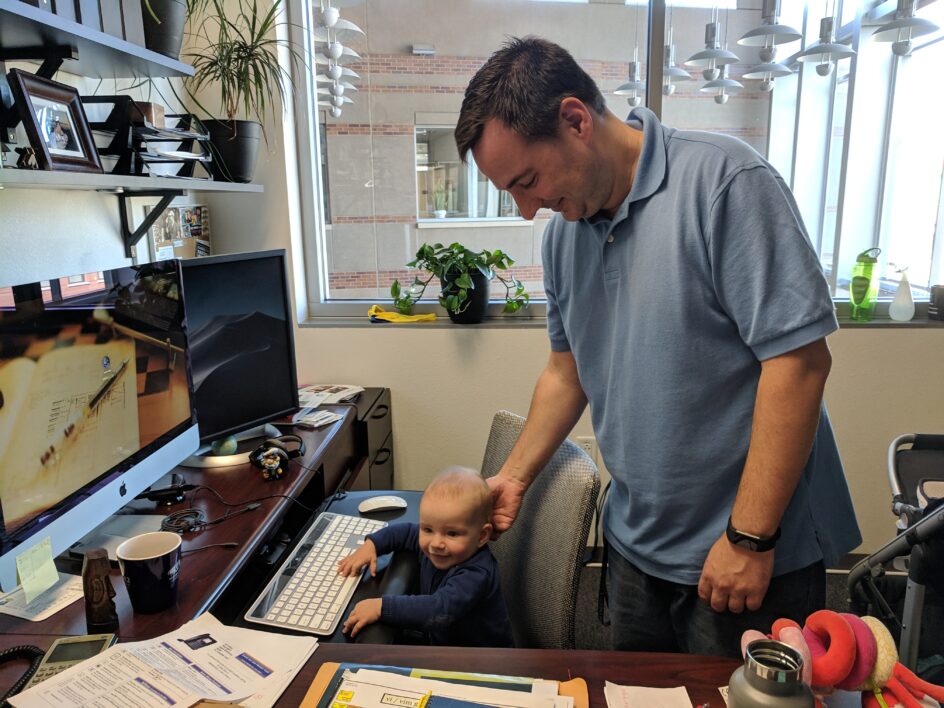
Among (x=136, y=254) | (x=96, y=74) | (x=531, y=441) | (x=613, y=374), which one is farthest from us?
(x=136, y=254)

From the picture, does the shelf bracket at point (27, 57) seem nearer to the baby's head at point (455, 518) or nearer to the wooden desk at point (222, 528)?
the wooden desk at point (222, 528)

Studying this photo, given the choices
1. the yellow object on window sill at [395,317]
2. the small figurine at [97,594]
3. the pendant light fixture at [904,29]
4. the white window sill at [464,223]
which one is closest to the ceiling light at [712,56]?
the pendant light fixture at [904,29]

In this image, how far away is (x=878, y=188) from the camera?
3039mm

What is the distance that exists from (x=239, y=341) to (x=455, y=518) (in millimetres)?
936

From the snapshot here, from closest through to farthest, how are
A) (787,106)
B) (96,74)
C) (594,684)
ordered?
1. (594,684)
2. (96,74)
3. (787,106)

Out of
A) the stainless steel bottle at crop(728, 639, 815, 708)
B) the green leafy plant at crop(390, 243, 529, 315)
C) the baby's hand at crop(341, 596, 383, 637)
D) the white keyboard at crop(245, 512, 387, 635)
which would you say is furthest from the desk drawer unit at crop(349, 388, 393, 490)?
the stainless steel bottle at crop(728, 639, 815, 708)

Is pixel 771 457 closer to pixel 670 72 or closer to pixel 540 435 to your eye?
pixel 540 435

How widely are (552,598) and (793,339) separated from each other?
0.68 m

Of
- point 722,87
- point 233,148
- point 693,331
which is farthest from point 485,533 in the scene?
point 722,87

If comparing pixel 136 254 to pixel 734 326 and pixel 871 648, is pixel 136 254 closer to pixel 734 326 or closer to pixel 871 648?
pixel 734 326

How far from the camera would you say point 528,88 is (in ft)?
3.63

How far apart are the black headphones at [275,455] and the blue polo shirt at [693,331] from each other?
0.86 m

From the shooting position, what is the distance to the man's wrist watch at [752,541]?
108 centimetres

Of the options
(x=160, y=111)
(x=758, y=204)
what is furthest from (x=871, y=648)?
(x=160, y=111)
